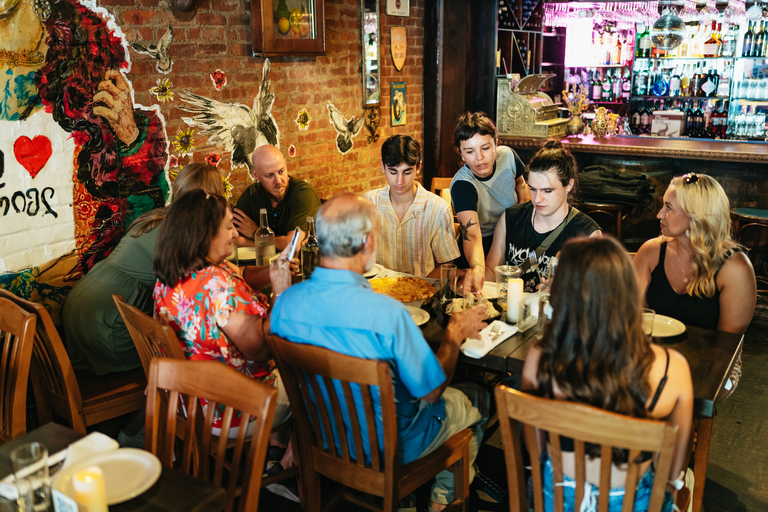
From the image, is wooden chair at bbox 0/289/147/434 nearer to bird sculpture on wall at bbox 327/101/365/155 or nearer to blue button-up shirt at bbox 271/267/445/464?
blue button-up shirt at bbox 271/267/445/464

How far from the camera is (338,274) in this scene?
6.05 feet

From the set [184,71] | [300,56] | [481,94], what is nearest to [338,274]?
[184,71]

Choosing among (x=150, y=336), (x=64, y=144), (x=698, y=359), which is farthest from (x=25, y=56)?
(x=698, y=359)

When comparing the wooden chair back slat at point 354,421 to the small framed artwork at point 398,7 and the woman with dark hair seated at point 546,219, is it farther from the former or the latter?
the small framed artwork at point 398,7

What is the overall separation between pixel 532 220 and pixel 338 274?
1394mm

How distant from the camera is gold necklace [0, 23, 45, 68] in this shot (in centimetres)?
267

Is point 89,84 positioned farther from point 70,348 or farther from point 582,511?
point 582,511

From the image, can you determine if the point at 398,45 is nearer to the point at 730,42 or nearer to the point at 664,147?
the point at 664,147

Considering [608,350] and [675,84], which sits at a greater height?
[675,84]

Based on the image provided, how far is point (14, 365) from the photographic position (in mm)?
2041

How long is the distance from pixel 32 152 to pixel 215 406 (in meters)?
1.80

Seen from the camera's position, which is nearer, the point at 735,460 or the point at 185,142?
the point at 735,460

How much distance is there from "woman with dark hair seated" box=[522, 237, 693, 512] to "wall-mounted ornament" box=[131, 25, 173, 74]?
258 centimetres

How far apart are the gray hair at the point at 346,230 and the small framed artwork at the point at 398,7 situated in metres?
3.66
